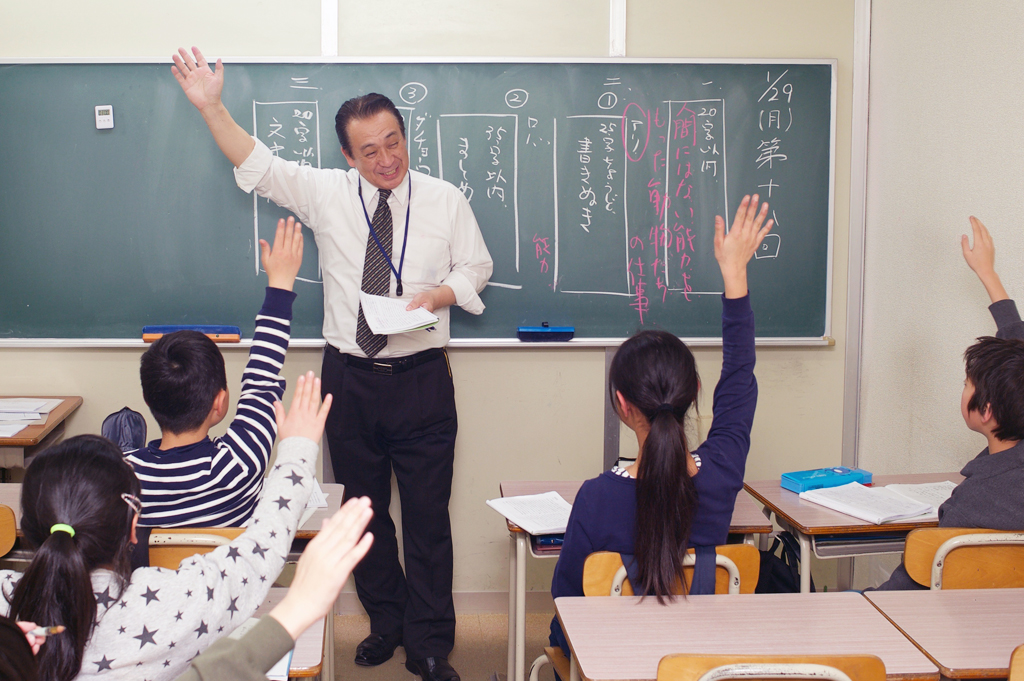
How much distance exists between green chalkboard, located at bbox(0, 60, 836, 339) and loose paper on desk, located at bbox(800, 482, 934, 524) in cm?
95

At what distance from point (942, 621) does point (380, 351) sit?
188 cm

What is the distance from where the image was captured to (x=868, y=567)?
328 centimetres

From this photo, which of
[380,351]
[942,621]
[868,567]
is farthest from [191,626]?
[868,567]

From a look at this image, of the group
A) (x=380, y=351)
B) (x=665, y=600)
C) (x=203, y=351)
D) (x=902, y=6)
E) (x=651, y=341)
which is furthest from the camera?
(x=902, y=6)

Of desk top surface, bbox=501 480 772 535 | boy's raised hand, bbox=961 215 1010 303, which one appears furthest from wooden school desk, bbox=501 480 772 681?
boy's raised hand, bbox=961 215 1010 303

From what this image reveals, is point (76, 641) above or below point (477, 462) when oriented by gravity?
above

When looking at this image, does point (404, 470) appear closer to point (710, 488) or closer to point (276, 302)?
point (276, 302)

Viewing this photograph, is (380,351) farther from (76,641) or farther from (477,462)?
(76,641)

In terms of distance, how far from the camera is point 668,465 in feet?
5.18

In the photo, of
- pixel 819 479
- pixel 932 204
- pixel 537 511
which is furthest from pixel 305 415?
pixel 932 204

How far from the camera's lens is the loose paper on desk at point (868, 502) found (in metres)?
2.12

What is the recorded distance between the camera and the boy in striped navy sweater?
1.68m

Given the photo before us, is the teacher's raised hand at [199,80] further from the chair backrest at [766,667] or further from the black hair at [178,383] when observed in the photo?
the chair backrest at [766,667]

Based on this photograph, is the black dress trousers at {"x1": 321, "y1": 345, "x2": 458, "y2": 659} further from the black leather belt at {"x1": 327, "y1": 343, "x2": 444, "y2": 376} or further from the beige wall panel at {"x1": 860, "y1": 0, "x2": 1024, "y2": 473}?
the beige wall panel at {"x1": 860, "y1": 0, "x2": 1024, "y2": 473}
